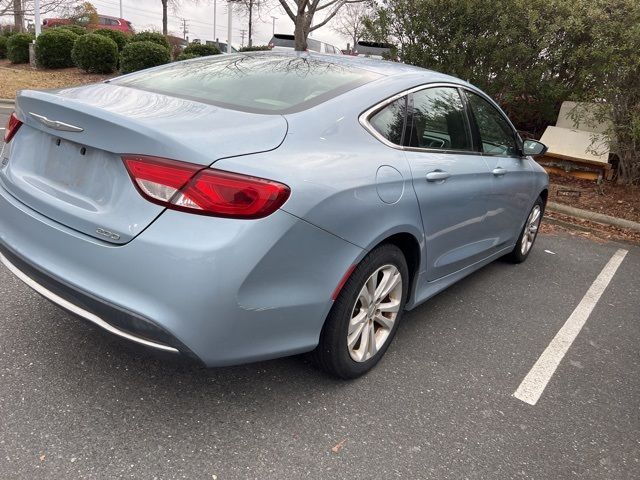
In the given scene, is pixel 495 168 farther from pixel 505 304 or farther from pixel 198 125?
pixel 198 125

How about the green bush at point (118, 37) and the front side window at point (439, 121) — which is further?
the green bush at point (118, 37)

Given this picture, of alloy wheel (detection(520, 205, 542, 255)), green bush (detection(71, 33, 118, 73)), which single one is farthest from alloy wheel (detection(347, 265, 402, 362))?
green bush (detection(71, 33, 118, 73))

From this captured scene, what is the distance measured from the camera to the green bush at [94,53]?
1566 cm

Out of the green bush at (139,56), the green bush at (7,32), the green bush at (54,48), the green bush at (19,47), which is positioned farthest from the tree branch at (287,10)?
the green bush at (7,32)

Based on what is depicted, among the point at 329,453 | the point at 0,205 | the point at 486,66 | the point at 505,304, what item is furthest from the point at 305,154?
the point at 486,66

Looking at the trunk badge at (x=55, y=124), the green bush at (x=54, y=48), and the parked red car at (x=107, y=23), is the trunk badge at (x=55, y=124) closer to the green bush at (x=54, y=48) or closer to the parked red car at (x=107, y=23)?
the green bush at (x=54, y=48)

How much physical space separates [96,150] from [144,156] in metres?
0.26

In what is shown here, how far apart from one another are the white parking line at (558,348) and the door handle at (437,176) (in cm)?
118

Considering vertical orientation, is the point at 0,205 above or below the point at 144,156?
below

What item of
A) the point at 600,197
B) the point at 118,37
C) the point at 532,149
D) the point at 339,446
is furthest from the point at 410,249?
the point at 118,37

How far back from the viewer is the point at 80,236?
2.01 meters

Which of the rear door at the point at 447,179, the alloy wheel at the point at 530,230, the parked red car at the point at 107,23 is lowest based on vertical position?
the alloy wheel at the point at 530,230

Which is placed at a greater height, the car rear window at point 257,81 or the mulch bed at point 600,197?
the car rear window at point 257,81

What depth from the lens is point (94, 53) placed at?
15.7 meters
